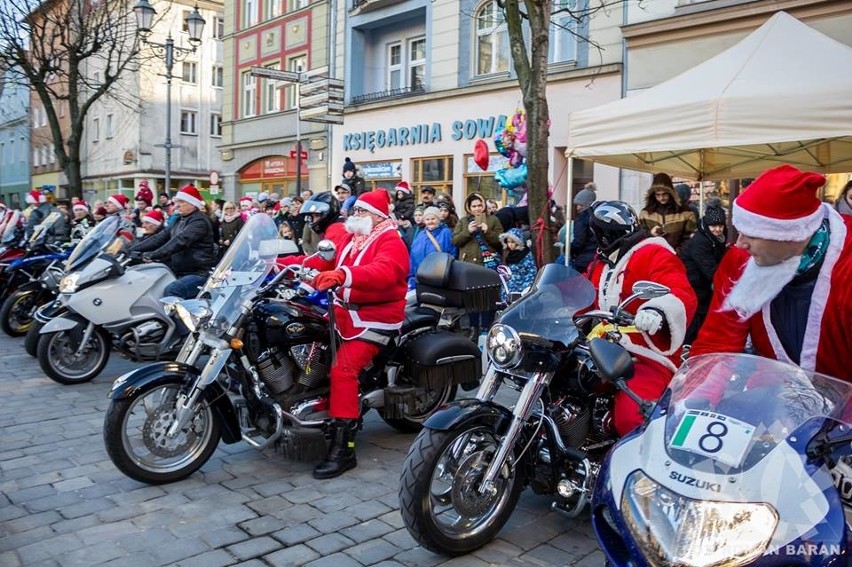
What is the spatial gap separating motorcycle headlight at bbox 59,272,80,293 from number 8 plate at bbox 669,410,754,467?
6.15 metres

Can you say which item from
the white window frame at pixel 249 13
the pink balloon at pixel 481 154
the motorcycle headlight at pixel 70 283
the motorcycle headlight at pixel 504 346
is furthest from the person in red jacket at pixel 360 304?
the white window frame at pixel 249 13

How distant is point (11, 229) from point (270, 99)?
1634cm

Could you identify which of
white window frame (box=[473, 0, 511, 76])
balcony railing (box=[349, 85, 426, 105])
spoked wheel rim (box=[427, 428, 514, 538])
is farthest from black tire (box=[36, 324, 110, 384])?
balcony railing (box=[349, 85, 426, 105])

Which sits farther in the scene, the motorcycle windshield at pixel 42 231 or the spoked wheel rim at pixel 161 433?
the motorcycle windshield at pixel 42 231

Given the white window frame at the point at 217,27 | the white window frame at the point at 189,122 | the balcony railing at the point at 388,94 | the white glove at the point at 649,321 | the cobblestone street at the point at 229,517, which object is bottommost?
the cobblestone street at the point at 229,517

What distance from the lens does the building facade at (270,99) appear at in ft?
77.0

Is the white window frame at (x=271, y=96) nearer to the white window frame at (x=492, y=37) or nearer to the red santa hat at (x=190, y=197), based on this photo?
the white window frame at (x=492, y=37)

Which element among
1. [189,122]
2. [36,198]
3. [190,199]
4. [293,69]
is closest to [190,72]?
[189,122]

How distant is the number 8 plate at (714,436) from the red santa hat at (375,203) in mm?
3150

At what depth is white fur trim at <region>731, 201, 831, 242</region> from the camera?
270cm

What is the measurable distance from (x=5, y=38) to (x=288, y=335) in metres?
17.6

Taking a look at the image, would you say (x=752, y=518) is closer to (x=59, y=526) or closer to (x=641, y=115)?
(x=59, y=526)

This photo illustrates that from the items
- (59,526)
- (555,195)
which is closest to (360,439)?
(59,526)

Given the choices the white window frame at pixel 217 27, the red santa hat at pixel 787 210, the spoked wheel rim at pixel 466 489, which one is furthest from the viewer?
the white window frame at pixel 217 27
